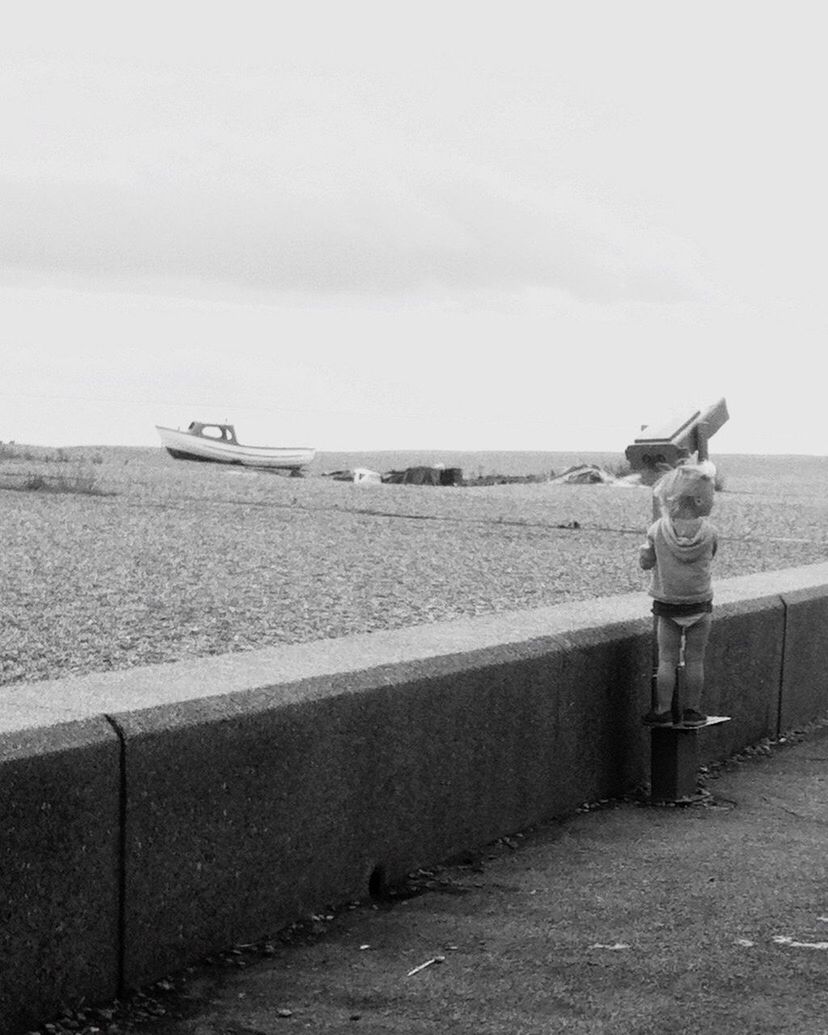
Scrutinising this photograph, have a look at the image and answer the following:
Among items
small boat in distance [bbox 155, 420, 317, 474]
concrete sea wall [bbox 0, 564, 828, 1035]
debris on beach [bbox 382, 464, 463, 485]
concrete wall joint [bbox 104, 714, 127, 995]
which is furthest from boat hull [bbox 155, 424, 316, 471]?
concrete wall joint [bbox 104, 714, 127, 995]

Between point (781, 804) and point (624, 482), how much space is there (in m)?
24.8

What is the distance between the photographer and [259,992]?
4.36 meters

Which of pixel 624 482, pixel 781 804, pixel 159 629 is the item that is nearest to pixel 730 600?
pixel 781 804

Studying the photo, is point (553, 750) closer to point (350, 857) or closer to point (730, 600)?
point (350, 857)

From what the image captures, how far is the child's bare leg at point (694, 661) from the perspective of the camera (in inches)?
265

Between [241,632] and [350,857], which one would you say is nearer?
[350,857]

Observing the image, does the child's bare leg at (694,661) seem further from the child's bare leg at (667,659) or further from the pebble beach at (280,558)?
the pebble beach at (280,558)

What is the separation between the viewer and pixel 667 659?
6684 mm

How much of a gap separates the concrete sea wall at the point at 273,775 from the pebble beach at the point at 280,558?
1126mm

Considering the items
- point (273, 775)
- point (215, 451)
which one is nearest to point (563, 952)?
point (273, 775)

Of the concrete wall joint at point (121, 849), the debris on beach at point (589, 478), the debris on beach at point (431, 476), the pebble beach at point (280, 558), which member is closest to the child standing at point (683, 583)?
the pebble beach at point (280, 558)

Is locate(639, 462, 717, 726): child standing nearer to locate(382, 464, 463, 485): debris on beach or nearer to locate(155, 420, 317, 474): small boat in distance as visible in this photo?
locate(382, 464, 463, 485): debris on beach

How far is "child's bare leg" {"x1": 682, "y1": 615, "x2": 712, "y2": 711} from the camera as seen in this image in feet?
22.1

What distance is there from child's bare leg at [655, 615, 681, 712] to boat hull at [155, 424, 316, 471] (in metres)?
38.2
